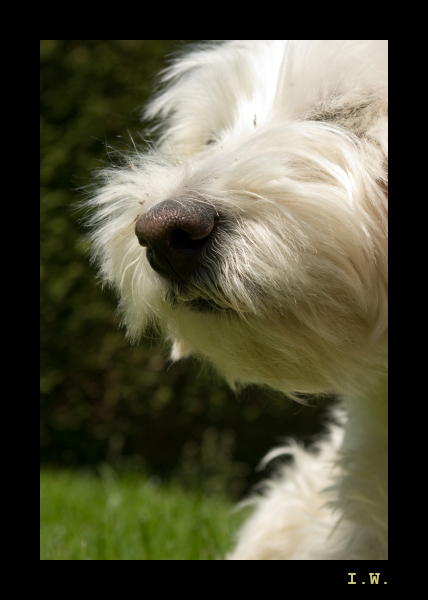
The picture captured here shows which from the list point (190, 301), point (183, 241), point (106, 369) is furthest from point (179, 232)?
point (106, 369)

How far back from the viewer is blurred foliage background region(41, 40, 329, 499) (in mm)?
6547

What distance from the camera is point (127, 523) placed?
3830mm

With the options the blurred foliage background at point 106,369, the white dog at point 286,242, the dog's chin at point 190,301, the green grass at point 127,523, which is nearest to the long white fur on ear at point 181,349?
the white dog at point 286,242

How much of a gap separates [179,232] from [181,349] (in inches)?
28.1

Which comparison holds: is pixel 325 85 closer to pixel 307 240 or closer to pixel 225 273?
pixel 307 240

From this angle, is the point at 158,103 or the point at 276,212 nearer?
the point at 276,212

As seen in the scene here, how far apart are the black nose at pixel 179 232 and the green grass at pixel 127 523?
1.86m

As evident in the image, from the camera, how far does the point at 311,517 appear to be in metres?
2.75

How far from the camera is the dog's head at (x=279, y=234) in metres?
1.75

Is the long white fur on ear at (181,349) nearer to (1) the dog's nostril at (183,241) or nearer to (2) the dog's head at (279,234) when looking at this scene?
(2) the dog's head at (279,234)

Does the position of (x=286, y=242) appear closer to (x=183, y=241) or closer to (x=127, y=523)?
(x=183, y=241)

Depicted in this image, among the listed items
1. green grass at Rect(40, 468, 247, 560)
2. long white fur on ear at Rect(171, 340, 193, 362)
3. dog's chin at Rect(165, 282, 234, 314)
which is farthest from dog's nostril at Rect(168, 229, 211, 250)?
green grass at Rect(40, 468, 247, 560)

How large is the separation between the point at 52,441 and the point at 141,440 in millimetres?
1033
